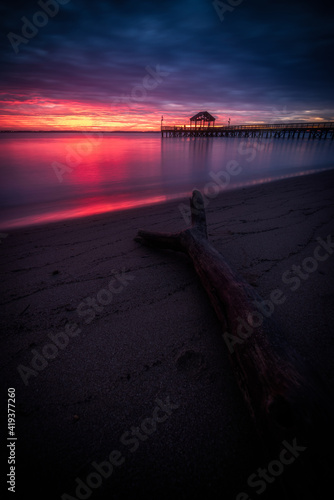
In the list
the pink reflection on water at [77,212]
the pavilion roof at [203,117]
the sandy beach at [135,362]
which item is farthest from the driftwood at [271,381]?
the pavilion roof at [203,117]

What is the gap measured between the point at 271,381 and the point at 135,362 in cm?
96

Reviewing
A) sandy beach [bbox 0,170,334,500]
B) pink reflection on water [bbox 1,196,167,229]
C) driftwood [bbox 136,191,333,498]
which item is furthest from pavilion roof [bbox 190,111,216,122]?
driftwood [bbox 136,191,333,498]

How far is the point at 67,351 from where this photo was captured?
1758 mm

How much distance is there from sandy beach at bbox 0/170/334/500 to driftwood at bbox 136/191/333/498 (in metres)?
0.28

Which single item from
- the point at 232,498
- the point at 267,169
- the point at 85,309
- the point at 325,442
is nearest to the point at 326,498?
the point at 325,442

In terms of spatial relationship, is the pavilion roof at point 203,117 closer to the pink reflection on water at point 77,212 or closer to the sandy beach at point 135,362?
the pink reflection on water at point 77,212

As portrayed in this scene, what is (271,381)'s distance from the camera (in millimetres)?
1079

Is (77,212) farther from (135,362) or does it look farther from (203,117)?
(203,117)

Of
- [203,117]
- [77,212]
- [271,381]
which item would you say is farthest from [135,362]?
[203,117]

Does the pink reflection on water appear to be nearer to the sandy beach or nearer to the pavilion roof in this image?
the sandy beach

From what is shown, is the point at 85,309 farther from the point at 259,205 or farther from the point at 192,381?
the point at 259,205

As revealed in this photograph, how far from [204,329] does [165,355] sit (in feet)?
1.41

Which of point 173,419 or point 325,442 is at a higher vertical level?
point 325,442

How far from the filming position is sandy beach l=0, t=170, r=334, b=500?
3.69 ft
